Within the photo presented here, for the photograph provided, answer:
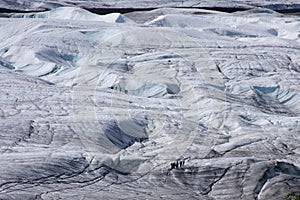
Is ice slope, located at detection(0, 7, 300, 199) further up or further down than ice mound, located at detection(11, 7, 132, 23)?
further up

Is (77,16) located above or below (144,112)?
below

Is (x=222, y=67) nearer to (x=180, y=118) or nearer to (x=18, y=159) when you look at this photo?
(x=180, y=118)

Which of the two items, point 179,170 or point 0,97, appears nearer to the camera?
point 179,170

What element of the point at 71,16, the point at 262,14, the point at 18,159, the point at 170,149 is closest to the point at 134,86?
the point at 170,149

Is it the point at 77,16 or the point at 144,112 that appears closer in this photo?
the point at 144,112

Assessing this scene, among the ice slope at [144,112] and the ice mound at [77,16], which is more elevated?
the ice slope at [144,112]

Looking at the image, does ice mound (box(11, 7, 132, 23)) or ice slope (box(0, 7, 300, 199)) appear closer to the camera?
ice slope (box(0, 7, 300, 199))

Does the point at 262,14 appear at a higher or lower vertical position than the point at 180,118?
lower

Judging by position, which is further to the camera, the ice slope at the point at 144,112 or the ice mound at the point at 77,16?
the ice mound at the point at 77,16
